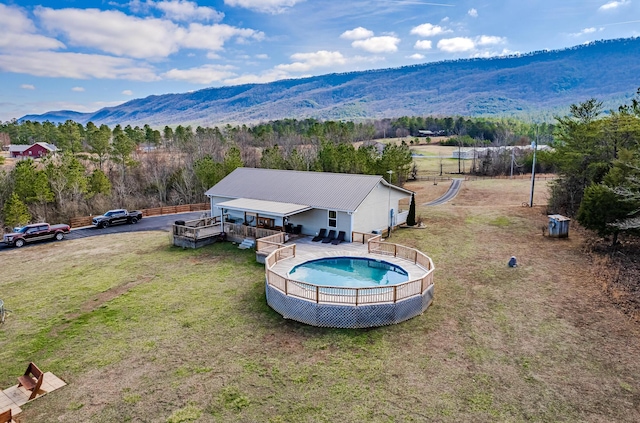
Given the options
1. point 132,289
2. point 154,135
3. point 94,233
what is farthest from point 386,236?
point 154,135

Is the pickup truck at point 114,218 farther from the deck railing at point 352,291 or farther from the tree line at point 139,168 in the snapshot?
the deck railing at point 352,291

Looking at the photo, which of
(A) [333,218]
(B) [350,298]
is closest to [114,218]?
(A) [333,218]

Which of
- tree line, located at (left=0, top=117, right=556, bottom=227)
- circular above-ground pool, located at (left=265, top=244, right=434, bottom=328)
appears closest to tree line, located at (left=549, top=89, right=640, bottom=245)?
circular above-ground pool, located at (left=265, top=244, right=434, bottom=328)

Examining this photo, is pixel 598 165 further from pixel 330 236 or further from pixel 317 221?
pixel 317 221

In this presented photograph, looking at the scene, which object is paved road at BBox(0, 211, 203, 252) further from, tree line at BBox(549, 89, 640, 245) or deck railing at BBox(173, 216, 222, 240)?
tree line at BBox(549, 89, 640, 245)

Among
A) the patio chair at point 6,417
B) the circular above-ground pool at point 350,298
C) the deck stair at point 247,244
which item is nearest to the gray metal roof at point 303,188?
the deck stair at point 247,244

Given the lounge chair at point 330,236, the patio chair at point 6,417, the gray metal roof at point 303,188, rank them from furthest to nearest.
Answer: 1. the gray metal roof at point 303,188
2. the lounge chair at point 330,236
3. the patio chair at point 6,417
